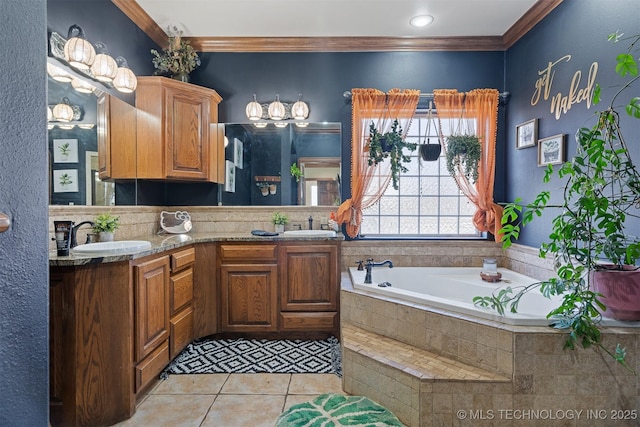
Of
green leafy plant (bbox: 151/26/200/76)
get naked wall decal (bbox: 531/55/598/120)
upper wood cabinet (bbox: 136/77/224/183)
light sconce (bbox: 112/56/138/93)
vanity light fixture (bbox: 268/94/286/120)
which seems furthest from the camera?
vanity light fixture (bbox: 268/94/286/120)

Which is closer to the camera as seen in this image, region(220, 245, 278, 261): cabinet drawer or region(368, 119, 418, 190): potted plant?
region(220, 245, 278, 261): cabinet drawer

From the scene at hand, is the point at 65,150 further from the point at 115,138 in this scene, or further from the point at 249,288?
the point at 249,288

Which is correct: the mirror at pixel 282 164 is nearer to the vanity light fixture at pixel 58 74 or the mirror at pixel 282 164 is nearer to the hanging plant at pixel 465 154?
the hanging plant at pixel 465 154

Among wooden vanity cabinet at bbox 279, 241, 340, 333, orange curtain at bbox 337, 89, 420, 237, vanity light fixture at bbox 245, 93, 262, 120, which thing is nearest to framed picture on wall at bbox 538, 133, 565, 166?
orange curtain at bbox 337, 89, 420, 237

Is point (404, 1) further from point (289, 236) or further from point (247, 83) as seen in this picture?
point (289, 236)

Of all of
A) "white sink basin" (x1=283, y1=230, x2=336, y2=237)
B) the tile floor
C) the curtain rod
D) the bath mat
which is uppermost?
the curtain rod

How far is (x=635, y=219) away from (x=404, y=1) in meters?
2.20

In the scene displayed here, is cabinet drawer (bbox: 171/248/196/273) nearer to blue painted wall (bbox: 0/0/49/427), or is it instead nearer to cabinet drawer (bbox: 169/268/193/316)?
cabinet drawer (bbox: 169/268/193/316)

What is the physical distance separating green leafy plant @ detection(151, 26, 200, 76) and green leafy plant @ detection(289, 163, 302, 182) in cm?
129

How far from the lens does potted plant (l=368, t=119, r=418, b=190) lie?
10.3 ft

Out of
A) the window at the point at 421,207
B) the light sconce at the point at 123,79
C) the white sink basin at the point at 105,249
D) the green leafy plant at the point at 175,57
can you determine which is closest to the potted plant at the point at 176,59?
the green leafy plant at the point at 175,57

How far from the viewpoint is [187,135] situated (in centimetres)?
297

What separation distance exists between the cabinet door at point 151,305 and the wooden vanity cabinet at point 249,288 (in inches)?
23.0

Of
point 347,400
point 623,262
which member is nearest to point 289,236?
point 347,400
